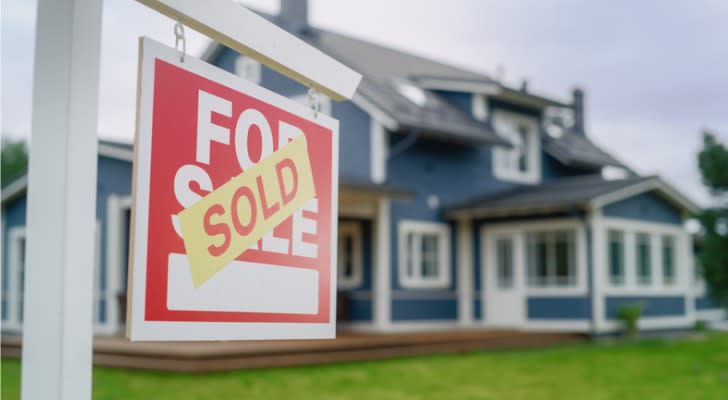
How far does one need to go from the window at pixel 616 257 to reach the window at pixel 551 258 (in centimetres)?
73

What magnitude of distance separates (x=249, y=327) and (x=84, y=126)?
57 centimetres

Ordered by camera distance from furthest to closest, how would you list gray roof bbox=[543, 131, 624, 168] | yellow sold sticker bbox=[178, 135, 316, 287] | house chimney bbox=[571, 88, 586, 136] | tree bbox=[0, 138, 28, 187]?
tree bbox=[0, 138, 28, 187] < house chimney bbox=[571, 88, 586, 136] < gray roof bbox=[543, 131, 624, 168] < yellow sold sticker bbox=[178, 135, 316, 287]

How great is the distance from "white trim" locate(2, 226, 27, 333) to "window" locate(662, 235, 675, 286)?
1123 centimetres

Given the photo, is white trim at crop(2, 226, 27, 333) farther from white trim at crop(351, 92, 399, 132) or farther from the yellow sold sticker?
the yellow sold sticker

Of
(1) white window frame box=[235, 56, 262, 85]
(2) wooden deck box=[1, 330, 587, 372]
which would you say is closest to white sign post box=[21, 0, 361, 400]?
(1) white window frame box=[235, 56, 262, 85]

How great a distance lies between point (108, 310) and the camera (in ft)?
43.2

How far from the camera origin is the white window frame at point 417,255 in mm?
13492

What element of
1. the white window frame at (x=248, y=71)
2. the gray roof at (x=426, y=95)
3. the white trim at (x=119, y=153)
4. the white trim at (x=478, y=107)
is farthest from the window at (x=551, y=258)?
the white window frame at (x=248, y=71)

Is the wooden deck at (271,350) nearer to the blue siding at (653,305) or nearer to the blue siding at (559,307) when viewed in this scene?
the blue siding at (559,307)

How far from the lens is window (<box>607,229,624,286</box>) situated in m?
14.2

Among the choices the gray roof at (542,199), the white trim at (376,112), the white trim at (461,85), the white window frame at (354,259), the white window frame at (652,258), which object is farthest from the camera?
the white trim at (461,85)

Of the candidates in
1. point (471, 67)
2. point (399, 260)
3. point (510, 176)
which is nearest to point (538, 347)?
point (399, 260)

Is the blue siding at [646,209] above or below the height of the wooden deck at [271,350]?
above

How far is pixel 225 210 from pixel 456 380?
7.04 meters
